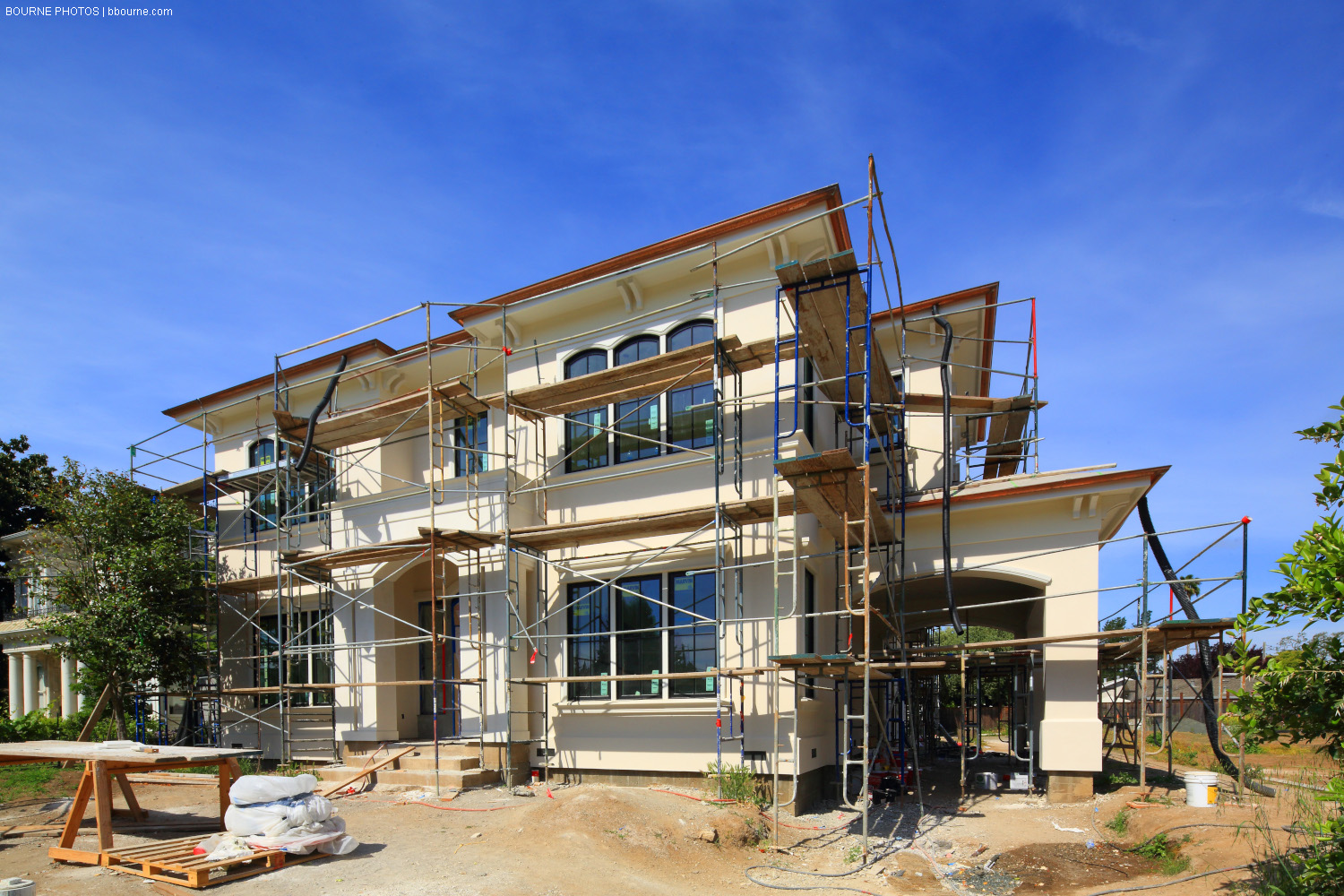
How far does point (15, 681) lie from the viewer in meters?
24.4

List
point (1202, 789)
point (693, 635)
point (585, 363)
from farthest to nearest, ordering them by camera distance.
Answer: point (585, 363), point (693, 635), point (1202, 789)

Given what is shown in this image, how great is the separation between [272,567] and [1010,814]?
1458cm

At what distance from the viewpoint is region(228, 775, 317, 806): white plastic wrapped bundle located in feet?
27.0

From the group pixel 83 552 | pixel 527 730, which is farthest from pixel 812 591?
pixel 83 552

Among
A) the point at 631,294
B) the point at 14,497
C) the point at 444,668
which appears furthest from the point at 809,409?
the point at 14,497

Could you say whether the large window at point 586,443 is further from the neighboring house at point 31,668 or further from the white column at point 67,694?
the neighboring house at point 31,668

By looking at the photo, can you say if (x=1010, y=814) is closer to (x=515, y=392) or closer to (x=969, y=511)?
(x=969, y=511)

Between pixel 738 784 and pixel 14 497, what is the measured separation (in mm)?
29657

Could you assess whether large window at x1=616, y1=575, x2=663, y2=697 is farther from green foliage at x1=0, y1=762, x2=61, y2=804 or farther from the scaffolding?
green foliage at x1=0, y1=762, x2=61, y2=804

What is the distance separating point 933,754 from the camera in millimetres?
19609

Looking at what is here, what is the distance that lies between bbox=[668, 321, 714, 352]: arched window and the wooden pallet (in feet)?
27.9

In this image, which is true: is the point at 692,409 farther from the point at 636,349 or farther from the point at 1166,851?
the point at 1166,851

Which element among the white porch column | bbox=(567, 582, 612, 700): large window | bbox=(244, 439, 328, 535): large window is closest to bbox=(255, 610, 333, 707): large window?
bbox=(244, 439, 328, 535): large window

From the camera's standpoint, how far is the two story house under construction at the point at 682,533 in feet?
37.4
